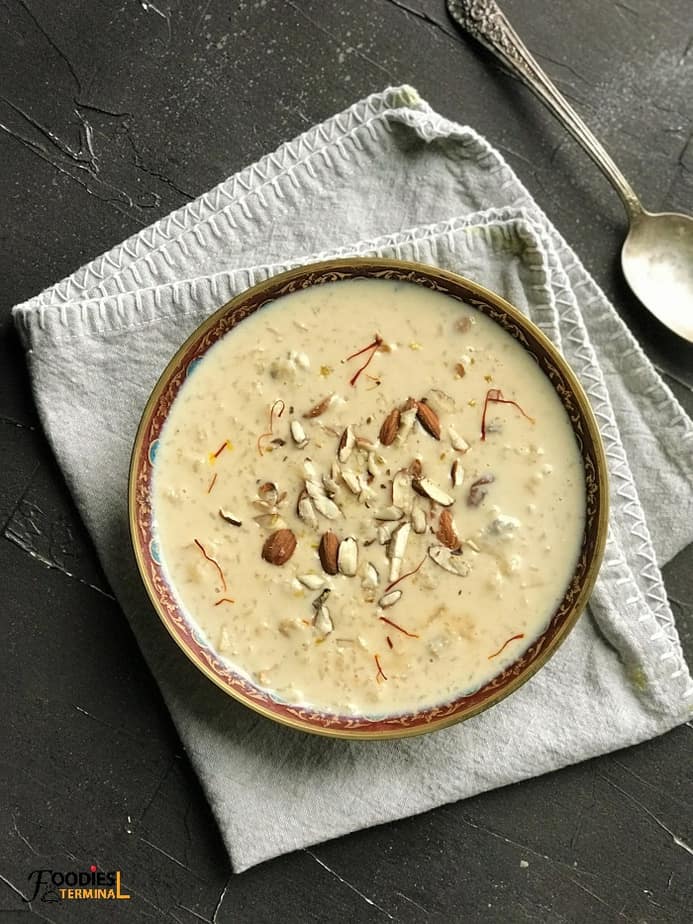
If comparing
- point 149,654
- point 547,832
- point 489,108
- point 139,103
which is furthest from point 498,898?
point 139,103

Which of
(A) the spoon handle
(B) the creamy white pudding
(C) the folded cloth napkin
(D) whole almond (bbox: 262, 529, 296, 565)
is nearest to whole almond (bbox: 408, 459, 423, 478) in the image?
(B) the creamy white pudding

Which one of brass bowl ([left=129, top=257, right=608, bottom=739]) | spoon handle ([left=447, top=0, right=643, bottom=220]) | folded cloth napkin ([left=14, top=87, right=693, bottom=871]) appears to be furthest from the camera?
spoon handle ([left=447, top=0, right=643, bottom=220])

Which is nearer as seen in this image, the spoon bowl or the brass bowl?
the brass bowl

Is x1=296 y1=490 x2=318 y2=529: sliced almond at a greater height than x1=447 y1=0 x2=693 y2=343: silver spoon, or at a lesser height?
lesser

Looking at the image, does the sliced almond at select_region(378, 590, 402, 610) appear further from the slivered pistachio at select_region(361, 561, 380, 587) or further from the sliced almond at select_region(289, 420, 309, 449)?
the sliced almond at select_region(289, 420, 309, 449)

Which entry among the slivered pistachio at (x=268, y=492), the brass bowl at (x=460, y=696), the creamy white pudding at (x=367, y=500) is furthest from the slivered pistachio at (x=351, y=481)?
the brass bowl at (x=460, y=696)

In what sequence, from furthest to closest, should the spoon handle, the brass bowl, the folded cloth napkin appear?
the spoon handle → the folded cloth napkin → the brass bowl

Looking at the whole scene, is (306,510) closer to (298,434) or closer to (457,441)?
(298,434)

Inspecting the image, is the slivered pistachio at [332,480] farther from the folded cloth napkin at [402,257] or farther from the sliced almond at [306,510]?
the folded cloth napkin at [402,257]
